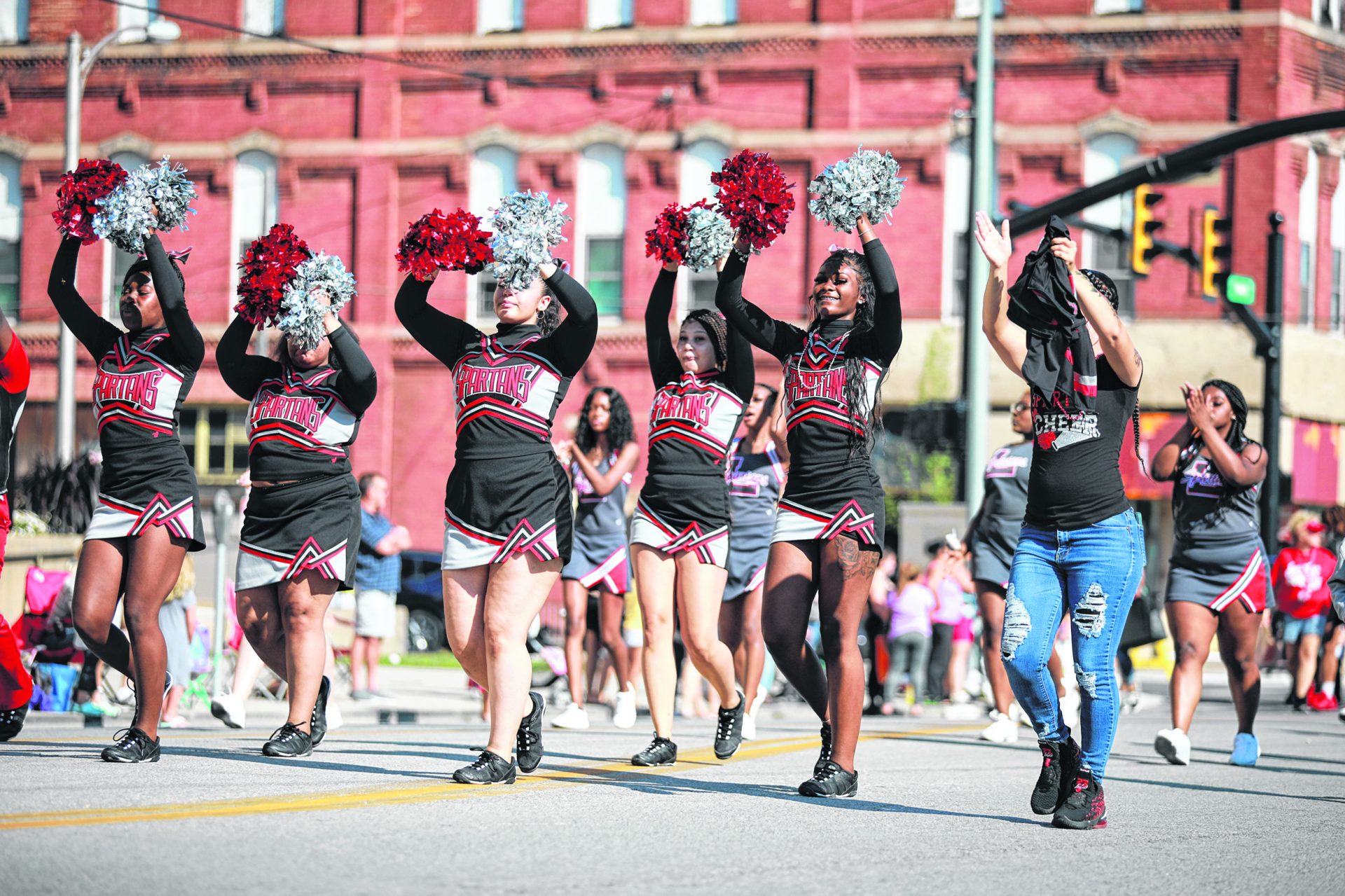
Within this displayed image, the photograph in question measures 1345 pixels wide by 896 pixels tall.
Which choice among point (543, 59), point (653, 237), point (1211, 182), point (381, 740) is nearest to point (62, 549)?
point (381, 740)

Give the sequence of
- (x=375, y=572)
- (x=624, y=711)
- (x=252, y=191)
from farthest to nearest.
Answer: (x=252, y=191) → (x=375, y=572) → (x=624, y=711)

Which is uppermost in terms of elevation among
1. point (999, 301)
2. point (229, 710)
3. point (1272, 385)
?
point (1272, 385)

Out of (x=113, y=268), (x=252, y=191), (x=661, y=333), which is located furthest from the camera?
(x=113, y=268)

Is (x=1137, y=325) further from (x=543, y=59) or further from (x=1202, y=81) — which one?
(x=543, y=59)

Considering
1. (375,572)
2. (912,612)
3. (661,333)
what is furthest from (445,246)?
(912,612)

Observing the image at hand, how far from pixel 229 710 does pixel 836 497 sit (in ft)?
13.3

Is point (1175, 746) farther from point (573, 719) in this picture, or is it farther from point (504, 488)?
point (504, 488)

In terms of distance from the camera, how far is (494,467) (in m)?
7.20

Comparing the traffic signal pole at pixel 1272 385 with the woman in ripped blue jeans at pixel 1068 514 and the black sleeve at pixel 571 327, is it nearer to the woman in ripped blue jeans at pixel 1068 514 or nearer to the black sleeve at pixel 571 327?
the woman in ripped blue jeans at pixel 1068 514

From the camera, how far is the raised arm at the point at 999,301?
674 centimetres

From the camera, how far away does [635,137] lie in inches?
1184

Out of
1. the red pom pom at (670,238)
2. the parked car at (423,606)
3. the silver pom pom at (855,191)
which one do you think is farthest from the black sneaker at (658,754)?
the parked car at (423,606)

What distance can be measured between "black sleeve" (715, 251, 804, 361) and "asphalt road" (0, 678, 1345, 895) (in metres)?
1.88

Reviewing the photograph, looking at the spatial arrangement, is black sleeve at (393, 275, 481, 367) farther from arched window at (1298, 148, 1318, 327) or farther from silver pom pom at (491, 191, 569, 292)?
arched window at (1298, 148, 1318, 327)
